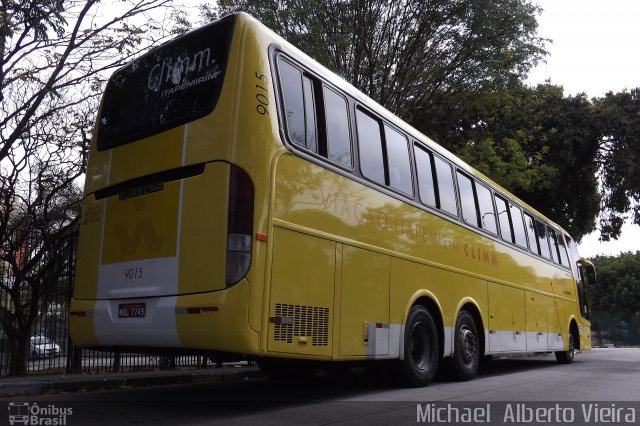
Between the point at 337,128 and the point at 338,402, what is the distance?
10.0 ft

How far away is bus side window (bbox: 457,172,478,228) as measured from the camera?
9.07m

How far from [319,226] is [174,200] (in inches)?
56.6

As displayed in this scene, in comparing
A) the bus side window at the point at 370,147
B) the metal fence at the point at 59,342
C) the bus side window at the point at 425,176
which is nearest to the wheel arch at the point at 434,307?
the bus side window at the point at 425,176

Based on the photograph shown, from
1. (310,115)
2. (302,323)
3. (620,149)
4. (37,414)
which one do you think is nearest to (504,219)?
(310,115)

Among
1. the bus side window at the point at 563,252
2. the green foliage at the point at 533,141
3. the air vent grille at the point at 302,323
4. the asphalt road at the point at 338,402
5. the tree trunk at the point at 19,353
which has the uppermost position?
the green foliage at the point at 533,141

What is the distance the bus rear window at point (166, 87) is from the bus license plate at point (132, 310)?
1.75 meters

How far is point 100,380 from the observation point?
731cm

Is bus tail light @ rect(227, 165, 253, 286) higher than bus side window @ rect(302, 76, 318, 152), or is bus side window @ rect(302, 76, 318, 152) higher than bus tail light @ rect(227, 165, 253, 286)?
A: bus side window @ rect(302, 76, 318, 152)

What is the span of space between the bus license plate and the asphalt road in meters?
0.93

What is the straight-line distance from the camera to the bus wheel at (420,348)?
700cm

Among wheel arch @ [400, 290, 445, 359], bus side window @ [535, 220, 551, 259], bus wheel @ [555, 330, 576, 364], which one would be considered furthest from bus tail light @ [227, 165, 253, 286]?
bus wheel @ [555, 330, 576, 364]

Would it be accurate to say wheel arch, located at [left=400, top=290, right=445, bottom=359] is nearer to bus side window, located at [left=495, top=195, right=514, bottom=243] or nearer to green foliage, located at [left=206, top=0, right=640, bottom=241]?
bus side window, located at [left=495, top=195, right=514, bottom=243]

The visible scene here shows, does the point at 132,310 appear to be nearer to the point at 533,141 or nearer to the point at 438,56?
the point at 438,56

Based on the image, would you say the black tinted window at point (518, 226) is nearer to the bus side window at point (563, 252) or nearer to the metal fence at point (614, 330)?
the bus side window at point (563, 252)
